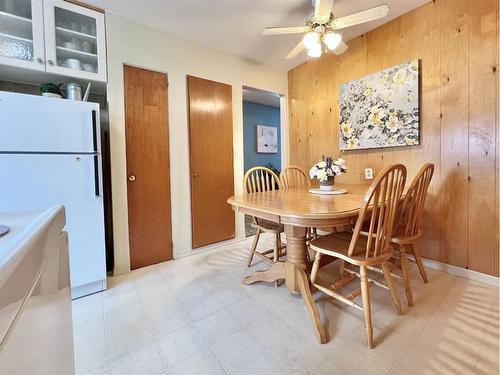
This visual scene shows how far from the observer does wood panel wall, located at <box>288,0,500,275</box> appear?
1808mm

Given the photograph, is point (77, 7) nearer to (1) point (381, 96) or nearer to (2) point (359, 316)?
(1) point (381, 96)

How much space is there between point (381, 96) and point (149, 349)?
2787 millimetres

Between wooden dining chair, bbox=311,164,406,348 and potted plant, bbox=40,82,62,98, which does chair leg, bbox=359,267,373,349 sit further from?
potted plant, bbox=40,82,62,98

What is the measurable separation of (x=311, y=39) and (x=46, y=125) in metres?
2.05

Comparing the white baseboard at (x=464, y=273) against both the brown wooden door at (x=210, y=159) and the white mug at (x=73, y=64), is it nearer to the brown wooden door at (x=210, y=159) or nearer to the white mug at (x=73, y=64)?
the brown wooden door at (x=210, y=159)

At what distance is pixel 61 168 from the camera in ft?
5.41

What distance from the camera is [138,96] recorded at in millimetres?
2244

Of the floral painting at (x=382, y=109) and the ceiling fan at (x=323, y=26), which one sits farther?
the floral painting at (x=382, y=109)

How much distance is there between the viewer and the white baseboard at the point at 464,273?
1.83m

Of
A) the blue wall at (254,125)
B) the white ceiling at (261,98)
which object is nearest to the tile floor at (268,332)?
the blue wall at (254,125)

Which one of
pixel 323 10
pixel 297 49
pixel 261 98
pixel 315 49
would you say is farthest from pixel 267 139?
pixel 323 10

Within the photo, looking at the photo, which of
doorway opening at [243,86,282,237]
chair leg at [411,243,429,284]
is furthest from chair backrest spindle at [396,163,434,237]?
doorway opening at [243,86,282,237]

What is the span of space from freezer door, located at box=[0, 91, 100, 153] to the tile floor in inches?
45.2

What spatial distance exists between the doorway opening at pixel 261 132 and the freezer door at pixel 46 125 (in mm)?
3197
